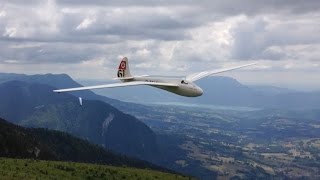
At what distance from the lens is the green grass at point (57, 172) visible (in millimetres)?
69963

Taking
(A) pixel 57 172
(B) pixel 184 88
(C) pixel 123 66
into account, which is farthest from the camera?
(C) pixel 123 66

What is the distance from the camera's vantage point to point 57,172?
266ft

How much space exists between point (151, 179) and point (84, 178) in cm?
1643

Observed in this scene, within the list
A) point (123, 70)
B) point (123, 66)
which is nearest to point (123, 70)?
point (123, 70)

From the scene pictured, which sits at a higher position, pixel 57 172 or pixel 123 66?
pixel 123 66

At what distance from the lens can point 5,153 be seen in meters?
196

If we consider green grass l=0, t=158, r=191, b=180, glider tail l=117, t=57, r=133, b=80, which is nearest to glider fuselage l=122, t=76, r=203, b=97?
glider tail l=117, t=57, r=133, b=80

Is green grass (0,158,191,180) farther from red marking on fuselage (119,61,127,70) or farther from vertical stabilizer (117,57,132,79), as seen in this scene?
red marking on fuselage (119,61,127,70)

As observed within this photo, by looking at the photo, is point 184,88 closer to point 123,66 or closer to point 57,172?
point 123,66

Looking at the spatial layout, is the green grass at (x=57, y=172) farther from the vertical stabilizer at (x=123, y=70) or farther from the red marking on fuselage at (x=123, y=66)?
the red marking on fuselage at (x=123, y=66)

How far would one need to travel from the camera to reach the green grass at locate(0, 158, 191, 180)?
6996cm

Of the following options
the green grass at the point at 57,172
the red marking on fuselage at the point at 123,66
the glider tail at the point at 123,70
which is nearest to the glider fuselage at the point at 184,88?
the glider tail at the point at 123,70

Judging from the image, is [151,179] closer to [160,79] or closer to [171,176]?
[171,176]

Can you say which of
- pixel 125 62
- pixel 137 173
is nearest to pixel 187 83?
pixel 125 62
